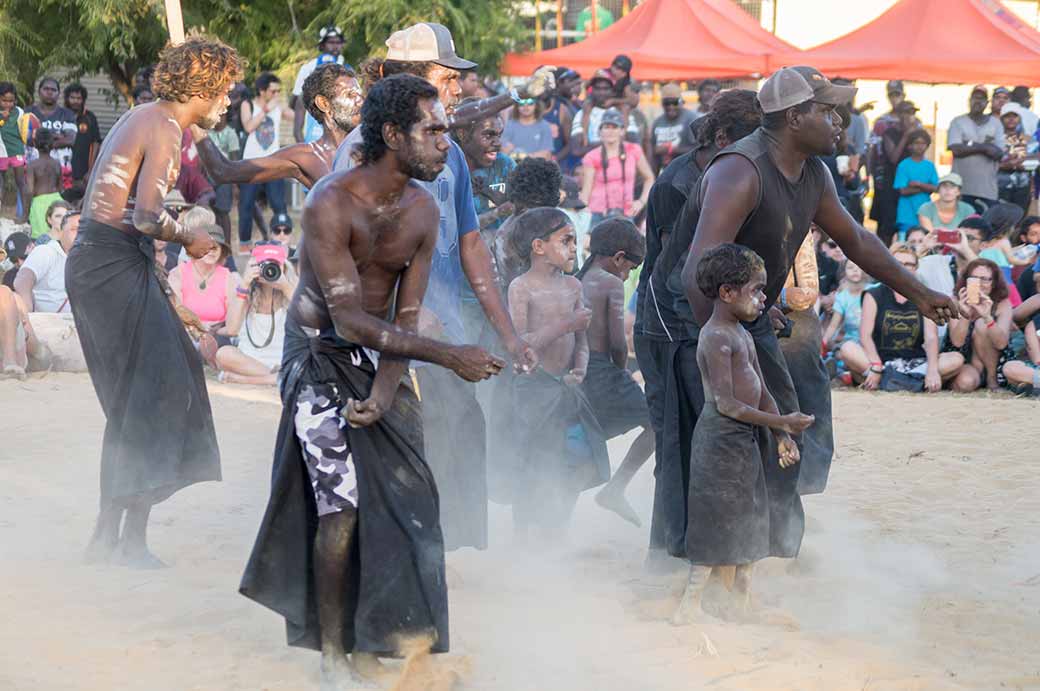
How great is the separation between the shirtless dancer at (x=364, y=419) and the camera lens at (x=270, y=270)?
655cm

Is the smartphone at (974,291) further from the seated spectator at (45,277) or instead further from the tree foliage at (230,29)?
the tree foliage at (230,29)

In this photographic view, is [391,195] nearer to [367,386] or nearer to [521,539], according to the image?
[367,386]

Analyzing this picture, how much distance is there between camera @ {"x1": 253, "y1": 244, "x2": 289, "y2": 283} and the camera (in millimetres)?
10797

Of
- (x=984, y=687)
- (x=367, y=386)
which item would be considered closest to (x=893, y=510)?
(x=984, y=687)

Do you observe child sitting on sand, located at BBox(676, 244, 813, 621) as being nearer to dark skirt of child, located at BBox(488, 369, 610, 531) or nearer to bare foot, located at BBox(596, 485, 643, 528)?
dark skirt of child, located at BBox(488, 369, 610, 531)

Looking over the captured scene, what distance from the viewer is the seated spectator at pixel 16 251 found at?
12406 millimetres

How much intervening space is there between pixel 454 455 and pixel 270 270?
5.66 m

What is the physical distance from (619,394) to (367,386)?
2.58 m

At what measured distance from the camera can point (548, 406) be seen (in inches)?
249

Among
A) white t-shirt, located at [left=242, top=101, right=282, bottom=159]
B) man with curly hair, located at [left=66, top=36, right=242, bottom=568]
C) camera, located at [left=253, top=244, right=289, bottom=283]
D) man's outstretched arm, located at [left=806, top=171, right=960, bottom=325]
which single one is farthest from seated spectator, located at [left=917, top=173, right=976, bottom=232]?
man with curly hair, located at [left=66, top=36, right=242, bottom=568]

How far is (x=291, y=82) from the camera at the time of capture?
17422mm

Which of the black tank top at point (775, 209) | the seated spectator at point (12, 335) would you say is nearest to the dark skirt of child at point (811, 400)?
the black tank top at point (775, 209)

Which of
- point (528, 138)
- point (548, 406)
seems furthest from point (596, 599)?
point (528, 138)

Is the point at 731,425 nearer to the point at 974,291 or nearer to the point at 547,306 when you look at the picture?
the point at 547,306
